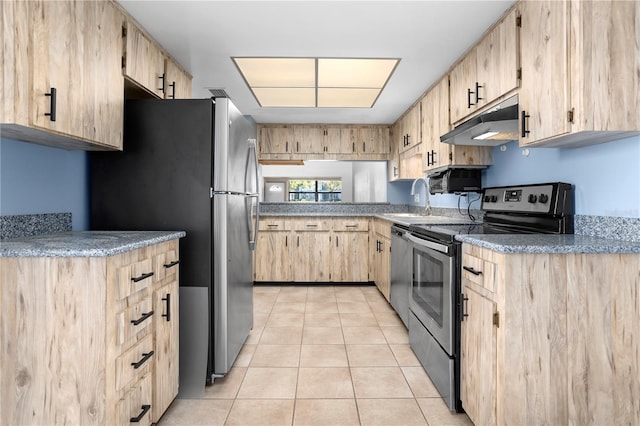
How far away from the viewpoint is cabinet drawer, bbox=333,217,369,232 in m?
5.11

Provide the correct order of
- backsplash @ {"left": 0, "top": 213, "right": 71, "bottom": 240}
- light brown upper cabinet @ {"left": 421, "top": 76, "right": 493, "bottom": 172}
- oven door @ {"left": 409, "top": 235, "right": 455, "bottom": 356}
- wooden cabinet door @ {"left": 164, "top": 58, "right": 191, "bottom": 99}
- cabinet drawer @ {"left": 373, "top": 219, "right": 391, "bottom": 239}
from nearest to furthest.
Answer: backsplash @ {"left": 0, "top": 213, "right": 71, "bottom": 240}, oven door @ {"left": 409, "top": 235, "right": 455, "bottom": 356}, wooden cabinet door @ {"left": 164, "top": 58, "right": 191, "bottom": 99}, light brown upper cabinet @ {"left": 421, "top": 76, "right": 493, "bottom": 172}, cabinet drawer @ {"left": 373, "top": 219, "right": 391, "bottom": 239}

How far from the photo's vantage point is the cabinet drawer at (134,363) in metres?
1.53

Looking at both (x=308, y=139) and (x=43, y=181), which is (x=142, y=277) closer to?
(x=43, y=181)

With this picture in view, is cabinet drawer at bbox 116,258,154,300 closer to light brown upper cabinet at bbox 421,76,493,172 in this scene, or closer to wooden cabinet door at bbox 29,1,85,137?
wooden cabinet door at bbox 29,1,85,137

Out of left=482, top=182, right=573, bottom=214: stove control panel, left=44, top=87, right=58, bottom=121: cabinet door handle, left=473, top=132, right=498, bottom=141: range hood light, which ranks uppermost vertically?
left=473, top=132, right=498, bottom=141: range hood light

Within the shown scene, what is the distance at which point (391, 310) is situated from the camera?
3.98 m

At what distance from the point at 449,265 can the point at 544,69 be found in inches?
44.0

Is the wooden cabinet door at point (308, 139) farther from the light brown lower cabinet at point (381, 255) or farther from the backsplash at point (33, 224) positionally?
the backsplash at point (33, 224)

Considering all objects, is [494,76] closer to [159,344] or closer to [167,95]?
[167,95]

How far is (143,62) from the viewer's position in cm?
249

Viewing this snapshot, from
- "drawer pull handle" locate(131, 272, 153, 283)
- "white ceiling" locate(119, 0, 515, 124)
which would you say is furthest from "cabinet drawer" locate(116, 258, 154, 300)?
"white ceiling" locate(119, 0, 515, 124)

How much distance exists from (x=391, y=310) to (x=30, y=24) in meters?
3.62

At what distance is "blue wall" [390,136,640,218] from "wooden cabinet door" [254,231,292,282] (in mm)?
3100

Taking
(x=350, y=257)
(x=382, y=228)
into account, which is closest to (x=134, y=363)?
(x=382, y=228)
